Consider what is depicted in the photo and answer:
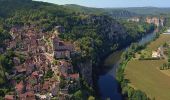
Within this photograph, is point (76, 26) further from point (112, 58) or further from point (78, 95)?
point (78, 95)

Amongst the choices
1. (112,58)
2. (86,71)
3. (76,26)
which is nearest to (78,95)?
(86,71)

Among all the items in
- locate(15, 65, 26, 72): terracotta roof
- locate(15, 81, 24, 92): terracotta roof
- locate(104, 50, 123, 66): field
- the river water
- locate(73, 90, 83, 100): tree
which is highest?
locate(15, 65, 26, 72): terracotta roof

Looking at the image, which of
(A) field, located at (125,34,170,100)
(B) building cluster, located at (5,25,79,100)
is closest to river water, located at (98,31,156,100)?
(A) field, located at (125,34,170,100)

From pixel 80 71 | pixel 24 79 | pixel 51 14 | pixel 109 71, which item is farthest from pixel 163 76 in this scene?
pixel 51 14

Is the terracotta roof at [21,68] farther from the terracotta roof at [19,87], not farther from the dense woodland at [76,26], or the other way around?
the dense woodland at [76,26]

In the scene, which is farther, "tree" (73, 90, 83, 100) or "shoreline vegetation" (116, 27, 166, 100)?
"shoreline vegetation" (116, 27, 166, 100)

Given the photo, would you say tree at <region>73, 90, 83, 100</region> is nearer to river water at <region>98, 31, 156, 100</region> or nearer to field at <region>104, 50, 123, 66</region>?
river water at <region>98, 31, 156, 100</region>
